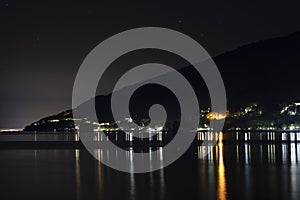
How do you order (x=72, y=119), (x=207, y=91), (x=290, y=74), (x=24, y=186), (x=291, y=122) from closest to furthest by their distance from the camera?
(x=24, y=186)
(x=291, y=122)
(x=290, y=74)
(x=207, y=91)
(x=72, y=119)

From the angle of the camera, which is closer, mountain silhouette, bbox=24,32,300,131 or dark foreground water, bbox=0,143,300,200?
dark foreground water, bbox=0,143,300,200

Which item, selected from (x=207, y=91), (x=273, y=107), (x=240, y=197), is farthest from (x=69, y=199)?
(x=207, y=91)

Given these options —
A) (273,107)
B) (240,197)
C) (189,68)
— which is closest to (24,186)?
(240,197)

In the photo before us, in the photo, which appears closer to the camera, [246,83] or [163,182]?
[163,182]

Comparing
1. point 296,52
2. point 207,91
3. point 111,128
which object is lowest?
point 111,128

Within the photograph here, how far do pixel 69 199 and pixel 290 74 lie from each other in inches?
4206

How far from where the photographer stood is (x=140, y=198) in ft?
61.8

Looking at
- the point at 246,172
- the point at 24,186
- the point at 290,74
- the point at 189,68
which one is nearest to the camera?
the point at 24,186

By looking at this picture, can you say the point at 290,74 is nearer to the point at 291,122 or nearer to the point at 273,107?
the point at 273,107

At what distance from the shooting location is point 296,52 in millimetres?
149625

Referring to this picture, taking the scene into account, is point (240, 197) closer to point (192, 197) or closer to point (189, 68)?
point (192, 197)

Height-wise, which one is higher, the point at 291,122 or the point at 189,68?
the point at 189,68

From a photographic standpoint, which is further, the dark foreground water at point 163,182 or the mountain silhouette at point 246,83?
the mountain silhouette at point 246,83

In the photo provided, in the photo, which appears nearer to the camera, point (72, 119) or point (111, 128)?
point (111, 128)
